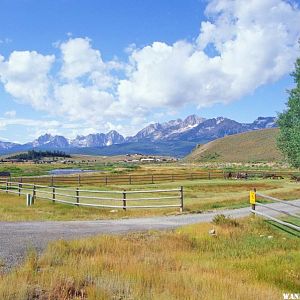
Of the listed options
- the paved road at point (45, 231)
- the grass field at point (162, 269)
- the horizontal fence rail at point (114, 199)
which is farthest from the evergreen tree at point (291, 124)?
the grass field at point (162, 269)

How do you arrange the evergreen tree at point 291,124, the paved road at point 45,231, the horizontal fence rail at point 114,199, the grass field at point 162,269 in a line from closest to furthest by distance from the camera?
the grass field at point 162,269 < the paved road at point 45,231 < the horizontal fence rail at point 114,199 < the evergreen tree at point 291,124

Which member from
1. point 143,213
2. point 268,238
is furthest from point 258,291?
point 143,213

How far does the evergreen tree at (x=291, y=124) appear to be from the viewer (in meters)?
32.2

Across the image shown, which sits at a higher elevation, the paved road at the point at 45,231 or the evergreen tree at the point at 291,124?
the evergreen tree at the point at 291,124

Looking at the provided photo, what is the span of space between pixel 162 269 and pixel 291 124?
28.2 meters

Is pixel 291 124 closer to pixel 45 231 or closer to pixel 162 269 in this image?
pixel 45 231

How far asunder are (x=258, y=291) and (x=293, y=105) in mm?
27195

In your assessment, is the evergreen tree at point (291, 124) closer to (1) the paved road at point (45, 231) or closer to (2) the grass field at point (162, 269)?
(1) the paved road at point (45, 231)

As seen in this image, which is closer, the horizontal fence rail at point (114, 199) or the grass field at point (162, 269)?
the grass field at point (162, 269)

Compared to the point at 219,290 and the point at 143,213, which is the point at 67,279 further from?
the point at 143,213

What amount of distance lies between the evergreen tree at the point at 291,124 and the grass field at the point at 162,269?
58.0 ft

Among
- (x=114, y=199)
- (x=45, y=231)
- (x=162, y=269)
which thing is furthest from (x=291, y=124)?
(x=162, y=269)

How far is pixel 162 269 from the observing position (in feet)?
32.9

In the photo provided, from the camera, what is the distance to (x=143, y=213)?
2559 cm
